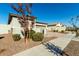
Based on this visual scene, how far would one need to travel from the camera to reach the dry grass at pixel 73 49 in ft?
25.3

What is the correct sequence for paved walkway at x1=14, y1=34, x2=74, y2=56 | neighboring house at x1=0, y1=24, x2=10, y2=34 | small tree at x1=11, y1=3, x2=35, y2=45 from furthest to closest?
neighboring house at x1=0, y1=24, x2=10, y2=34 → small tree at x1=11, y1=3, x2=35, y2=45 → paved walkway at x1=14, y1=34, x2=74, y2=56

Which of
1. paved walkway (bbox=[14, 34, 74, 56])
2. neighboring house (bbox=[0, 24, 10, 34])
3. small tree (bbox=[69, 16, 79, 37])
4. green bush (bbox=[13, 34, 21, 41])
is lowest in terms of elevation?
paved walkway (bbox=[14, 34, 74, 56])

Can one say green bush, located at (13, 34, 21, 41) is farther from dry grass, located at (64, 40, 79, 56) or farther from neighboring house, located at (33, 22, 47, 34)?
dry grass, located at (64, 40, 79, 56)

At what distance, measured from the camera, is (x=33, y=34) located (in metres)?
8.09

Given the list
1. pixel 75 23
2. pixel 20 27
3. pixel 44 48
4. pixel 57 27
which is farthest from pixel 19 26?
pixel 75 23

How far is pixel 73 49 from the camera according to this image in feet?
25.6

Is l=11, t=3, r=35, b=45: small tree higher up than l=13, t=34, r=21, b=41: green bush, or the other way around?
l=11, t=3, r=35, b=45: small tree

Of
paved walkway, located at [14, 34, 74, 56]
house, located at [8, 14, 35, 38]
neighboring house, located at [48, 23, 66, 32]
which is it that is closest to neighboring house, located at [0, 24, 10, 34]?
house, located at [8, 14, 35, 38]

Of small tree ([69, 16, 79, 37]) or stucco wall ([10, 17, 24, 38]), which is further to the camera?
stucco wall ([10, 17, 24, 38])

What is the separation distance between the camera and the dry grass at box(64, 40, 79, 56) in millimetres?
7725

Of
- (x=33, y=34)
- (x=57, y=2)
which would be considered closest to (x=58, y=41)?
(x=33, y=34)

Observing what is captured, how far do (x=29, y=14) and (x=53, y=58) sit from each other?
1879 mm

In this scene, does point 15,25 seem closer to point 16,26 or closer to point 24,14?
point 16,26

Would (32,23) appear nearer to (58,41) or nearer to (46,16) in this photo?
(46,16)
